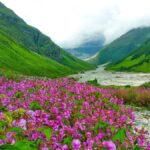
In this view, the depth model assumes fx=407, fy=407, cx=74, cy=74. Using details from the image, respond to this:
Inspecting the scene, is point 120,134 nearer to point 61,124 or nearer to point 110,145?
point 110,145

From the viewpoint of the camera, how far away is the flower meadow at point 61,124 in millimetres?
6349

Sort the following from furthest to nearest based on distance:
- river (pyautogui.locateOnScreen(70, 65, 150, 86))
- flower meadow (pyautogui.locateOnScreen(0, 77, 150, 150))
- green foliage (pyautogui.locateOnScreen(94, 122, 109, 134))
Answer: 1. river (pyautogui.locateOnScreen(70, 65, 150, 86))
2. green foliage (pyautogui.locateOnScreen(94, 122, 109, 134))
3. flower meadow (pyautogui.locateOnScreen(0, 77, 150, 150))

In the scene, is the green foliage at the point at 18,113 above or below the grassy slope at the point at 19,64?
below

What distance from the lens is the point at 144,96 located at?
2709 cm

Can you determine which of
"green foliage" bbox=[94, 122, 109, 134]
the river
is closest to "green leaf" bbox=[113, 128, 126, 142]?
"green foliage" bbox=[94, 122, 109, 134]

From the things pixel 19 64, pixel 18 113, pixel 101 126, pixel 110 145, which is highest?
pixel 19 64

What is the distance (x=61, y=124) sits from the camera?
29.8ft

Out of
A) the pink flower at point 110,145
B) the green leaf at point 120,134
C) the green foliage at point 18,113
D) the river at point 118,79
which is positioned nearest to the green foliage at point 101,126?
the green foliage at point 18,113

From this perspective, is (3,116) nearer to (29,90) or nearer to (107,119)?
(107,119)

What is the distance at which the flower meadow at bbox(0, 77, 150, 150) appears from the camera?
635 centimetres

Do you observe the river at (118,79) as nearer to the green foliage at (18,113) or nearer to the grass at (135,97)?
the grass at (135,97)

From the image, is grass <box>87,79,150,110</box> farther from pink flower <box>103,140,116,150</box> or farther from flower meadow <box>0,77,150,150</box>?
pink flower <box>103,140,116,150</box>

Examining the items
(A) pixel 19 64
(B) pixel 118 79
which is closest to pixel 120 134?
(B) pixel 118 79

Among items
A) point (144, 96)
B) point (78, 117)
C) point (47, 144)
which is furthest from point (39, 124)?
point (144, 96)
